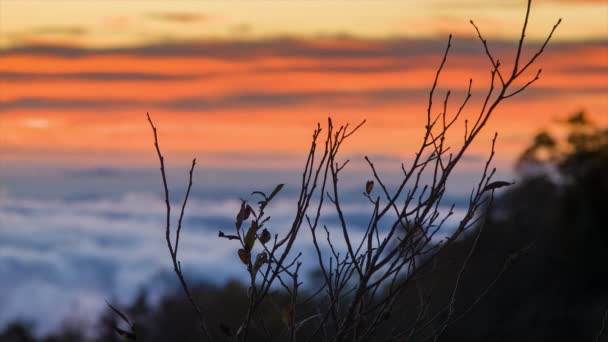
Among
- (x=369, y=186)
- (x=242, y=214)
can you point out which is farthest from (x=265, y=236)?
(x=369, y=186)

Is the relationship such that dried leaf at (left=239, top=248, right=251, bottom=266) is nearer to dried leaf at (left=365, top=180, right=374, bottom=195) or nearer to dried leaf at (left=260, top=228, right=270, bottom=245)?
dried leaf at (left=260, top=228, right=270, bottom=245)

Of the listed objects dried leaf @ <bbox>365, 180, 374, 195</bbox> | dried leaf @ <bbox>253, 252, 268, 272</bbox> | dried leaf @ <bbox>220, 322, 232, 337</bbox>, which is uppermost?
dried leaf @ <bbox>365, 180, 374, 195</bbox>

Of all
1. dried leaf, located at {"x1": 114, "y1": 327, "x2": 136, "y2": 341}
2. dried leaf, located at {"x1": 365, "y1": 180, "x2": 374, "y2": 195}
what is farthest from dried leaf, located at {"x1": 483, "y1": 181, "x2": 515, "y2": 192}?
dried leaf, located at {"x1": 114, "y1": 327, "x2": 136, "y2": 341}

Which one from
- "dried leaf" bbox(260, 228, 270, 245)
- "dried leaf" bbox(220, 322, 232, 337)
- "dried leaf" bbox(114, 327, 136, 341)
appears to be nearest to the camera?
"dried leaf" bbox(114, 327, 136, 341)

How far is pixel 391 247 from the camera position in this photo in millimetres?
3332

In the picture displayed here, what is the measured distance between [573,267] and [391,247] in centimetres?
4027

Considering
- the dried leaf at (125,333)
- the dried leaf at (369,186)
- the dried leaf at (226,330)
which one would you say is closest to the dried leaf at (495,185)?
the dried leaf at (369,186)

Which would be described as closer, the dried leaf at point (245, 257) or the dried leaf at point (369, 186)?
the dried leaf at point (245, 257)

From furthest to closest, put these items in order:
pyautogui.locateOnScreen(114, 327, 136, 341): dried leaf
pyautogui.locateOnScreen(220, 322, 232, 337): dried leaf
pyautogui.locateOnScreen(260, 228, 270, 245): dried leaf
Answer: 1. pyautogui.locateOnScreen(260, 228, 270, 245): dried leaf
2. pyautogui.locateOnScreen(220, 322, 232, 337): dried leaf
3. pyautogui.locateOnScreen(114, 327, 136, 341): dried leaf

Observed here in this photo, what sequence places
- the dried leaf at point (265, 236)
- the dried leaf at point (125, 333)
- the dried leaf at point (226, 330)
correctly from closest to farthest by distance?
the dried leaf at point (125, 333) < the dried leaf at point (226, 330) < the dried leaf at point (265, 236)

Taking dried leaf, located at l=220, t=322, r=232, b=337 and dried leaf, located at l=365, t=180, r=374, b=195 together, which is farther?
dried leaf, located at l=365, t=180, r=374, b=195

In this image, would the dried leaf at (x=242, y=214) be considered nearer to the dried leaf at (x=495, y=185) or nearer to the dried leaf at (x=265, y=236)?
the dried leaf at (x=265, y=236)

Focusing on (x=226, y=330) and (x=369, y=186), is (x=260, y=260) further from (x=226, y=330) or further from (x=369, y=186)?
(x=369, y=186)

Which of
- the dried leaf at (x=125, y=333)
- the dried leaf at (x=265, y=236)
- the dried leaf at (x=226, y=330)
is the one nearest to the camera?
the dried leaf at (x=125, y=333)
